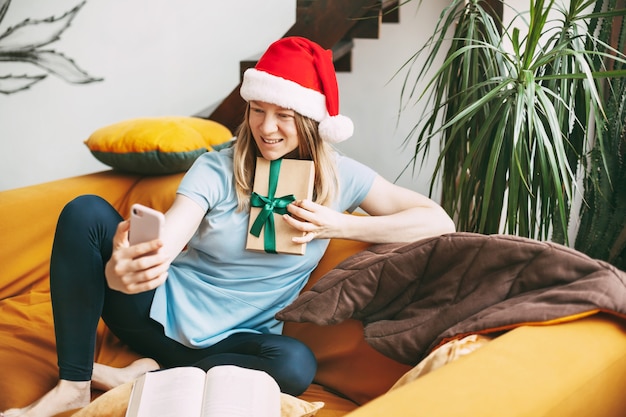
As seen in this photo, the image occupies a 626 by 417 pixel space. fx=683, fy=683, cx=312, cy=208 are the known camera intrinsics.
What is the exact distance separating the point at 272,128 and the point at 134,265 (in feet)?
1.60

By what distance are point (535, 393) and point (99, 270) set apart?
94 centimetres

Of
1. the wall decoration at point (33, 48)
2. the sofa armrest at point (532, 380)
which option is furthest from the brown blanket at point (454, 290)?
the wall decoration at point (33, 48)

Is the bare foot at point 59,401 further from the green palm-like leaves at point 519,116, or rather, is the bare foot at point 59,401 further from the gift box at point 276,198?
the green palm-like leaves at point 519,116

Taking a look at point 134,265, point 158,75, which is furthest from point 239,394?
point 158,75

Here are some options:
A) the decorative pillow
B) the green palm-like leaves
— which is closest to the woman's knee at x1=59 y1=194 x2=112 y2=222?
the decorative pillow

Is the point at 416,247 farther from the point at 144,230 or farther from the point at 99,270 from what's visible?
the point at 99,270

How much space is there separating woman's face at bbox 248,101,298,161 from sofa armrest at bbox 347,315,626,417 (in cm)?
70

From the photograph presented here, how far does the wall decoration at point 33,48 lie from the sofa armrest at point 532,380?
244cm

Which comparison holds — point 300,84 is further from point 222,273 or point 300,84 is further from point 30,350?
point 30,350

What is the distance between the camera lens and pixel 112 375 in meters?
1.56

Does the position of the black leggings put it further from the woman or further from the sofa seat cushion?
the sofa seat cushion

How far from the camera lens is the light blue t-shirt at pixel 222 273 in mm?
1549

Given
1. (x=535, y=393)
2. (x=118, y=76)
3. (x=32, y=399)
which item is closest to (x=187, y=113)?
(x=118, y=76)

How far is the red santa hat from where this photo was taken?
59.4 inches
